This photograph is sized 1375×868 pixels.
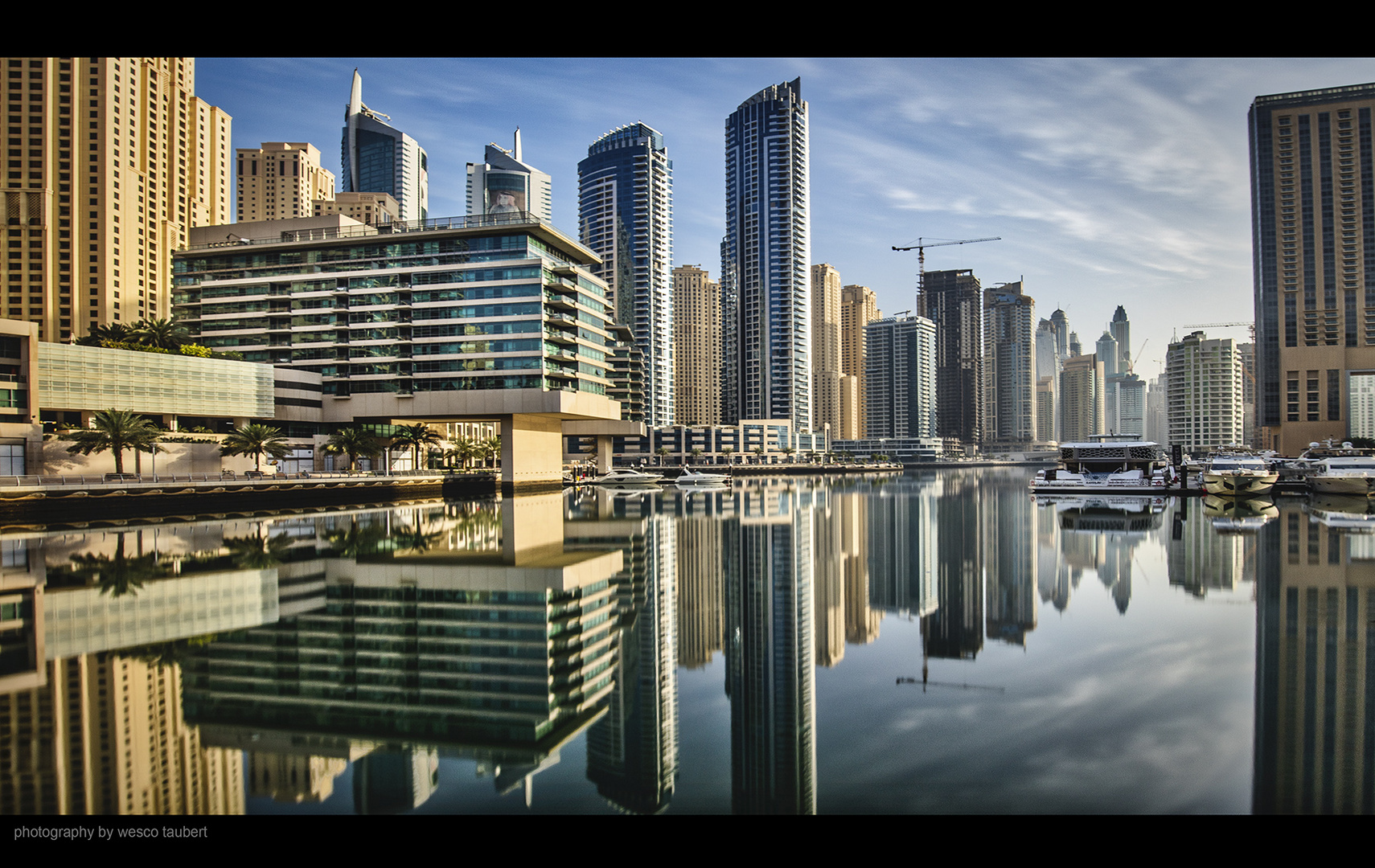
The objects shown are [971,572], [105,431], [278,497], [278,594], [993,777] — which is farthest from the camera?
[278,497]

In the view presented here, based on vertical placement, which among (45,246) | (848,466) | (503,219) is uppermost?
(45,246)

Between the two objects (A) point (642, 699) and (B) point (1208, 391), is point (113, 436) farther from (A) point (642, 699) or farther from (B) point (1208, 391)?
(B) point (1208, 391)

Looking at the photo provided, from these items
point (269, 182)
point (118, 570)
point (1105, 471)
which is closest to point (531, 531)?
point (118, 570)

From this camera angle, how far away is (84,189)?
123562 millimetres

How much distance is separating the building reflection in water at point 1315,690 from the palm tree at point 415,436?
7627 cm

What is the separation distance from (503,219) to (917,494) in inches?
1859

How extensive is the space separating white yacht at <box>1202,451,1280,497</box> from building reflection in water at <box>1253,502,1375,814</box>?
4342cm

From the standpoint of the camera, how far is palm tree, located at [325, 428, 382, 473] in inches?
2899

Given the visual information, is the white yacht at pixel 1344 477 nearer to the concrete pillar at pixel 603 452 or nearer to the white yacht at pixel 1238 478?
the white yacht at pixel 1238 478

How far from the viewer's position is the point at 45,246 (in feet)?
398

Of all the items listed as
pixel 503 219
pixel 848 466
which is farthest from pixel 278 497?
pixel 848 466

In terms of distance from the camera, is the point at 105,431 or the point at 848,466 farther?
the point at 848,466

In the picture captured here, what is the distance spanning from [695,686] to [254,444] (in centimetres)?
6386
